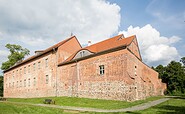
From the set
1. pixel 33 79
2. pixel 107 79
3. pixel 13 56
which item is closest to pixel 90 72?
pixel 107 79

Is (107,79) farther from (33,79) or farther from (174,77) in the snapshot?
(174,77)

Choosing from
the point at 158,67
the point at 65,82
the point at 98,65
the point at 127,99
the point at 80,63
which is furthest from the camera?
the point at 158,67

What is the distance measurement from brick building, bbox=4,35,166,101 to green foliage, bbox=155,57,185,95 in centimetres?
1441

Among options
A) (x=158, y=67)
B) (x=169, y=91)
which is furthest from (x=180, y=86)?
(x=158, y=67)

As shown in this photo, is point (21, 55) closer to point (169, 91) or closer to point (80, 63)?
point (80, 63)

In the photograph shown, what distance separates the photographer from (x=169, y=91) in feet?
158

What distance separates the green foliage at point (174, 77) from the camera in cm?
4912

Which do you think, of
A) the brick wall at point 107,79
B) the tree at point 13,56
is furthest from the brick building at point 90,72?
the tree at point 13,56

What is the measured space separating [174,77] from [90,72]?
36.8 metres

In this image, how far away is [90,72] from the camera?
2381cm

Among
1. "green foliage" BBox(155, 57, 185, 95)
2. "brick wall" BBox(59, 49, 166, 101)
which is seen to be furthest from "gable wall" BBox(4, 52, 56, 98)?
"green foliage" BBox(155, 57, 185, 95)

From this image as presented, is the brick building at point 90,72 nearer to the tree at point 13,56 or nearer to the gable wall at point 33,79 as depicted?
the gable wall at point 33,79

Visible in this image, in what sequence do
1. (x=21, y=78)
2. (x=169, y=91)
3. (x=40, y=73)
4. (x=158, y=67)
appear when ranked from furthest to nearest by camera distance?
1. (x=158, y=67)
2. (x=169, y=91)
3. (x=21, y=78)
4. (x=40, y=73)

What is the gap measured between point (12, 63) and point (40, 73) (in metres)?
21.4
